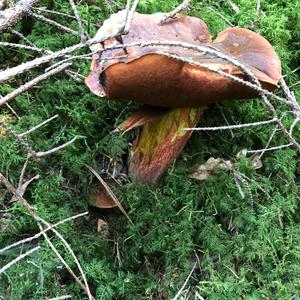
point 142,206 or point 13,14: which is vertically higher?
point 13,14

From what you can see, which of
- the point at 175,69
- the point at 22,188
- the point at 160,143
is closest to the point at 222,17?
the point at 160,143

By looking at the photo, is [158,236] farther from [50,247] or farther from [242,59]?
[242,59]

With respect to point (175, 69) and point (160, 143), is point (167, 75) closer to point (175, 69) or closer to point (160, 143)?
point (175, 69)

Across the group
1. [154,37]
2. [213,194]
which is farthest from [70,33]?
[213,194]

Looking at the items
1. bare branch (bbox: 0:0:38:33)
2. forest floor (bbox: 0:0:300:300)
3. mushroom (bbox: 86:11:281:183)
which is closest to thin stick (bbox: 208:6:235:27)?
forest floor (bbox: 0:0:300:300)

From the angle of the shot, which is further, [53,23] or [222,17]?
[222,17]

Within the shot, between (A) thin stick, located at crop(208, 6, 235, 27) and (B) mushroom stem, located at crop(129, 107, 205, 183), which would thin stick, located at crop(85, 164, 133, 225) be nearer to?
(B) mushroom stem, located at crop(129, 107, 205, 183)

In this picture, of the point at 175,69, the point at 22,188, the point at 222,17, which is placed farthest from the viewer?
the point at 222,17

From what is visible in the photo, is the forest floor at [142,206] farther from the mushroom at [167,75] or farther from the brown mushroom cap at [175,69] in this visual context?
the brown mushroom cap at [175,69]
